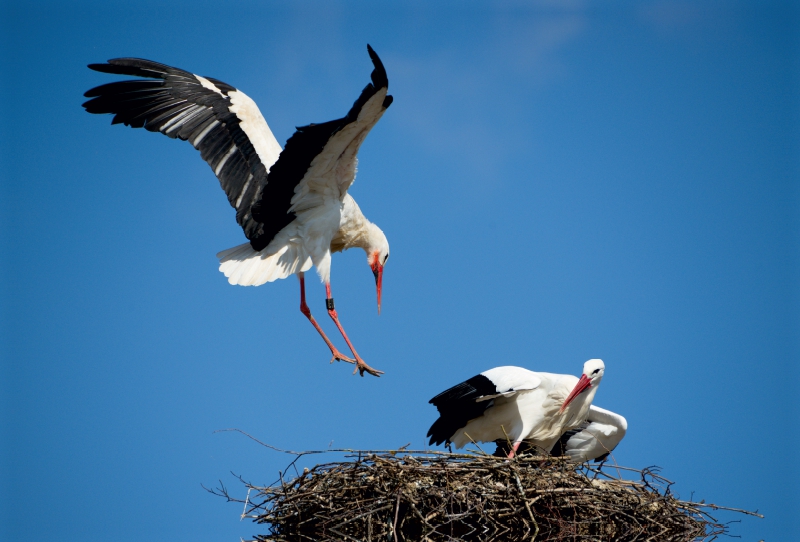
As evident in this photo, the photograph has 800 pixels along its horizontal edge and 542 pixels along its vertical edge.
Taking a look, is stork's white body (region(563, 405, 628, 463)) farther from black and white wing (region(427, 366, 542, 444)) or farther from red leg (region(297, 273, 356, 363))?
red leg (region(297, 273, 356, 363))

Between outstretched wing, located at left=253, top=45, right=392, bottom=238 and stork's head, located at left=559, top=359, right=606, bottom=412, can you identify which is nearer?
outstretched wing, located at left=253, top=45, right=392, bottom=238

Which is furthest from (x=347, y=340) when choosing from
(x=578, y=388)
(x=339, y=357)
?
(x=578, y=388)

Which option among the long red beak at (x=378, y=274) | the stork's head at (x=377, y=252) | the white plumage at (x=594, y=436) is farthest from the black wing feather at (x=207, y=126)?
the white plumage at (x=594, y=436)

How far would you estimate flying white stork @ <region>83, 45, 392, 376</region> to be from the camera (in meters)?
6.56

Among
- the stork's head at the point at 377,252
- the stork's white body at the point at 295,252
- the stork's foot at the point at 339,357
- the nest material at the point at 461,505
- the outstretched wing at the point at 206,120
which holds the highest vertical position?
the outstretched wing at the point at 206,120

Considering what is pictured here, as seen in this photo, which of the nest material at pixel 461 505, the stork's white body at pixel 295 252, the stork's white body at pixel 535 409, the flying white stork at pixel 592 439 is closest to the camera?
the nest material at pixel 461 505

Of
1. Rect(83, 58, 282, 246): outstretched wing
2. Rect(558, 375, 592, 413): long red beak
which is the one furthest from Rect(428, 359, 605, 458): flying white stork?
Rect(83, 58, 282, 246): outstretched wing

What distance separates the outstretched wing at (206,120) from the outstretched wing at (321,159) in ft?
0.68

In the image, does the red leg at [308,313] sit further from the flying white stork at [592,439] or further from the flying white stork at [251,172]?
the flying white stork at [592,439]

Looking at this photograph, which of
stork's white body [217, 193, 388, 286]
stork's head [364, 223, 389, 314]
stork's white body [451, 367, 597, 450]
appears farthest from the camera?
stork's head [364, 223, 389, 314]

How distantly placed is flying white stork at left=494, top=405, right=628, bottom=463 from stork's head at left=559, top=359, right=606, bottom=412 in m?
0.34

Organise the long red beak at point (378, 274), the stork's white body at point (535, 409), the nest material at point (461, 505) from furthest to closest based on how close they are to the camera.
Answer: the long red beak at point (378, 274)
the stork's white body at point (535, 409)
the nest material at point (461, 505)

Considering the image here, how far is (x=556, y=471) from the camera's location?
18.0 ft

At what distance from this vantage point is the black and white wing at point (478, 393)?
6441 mm
